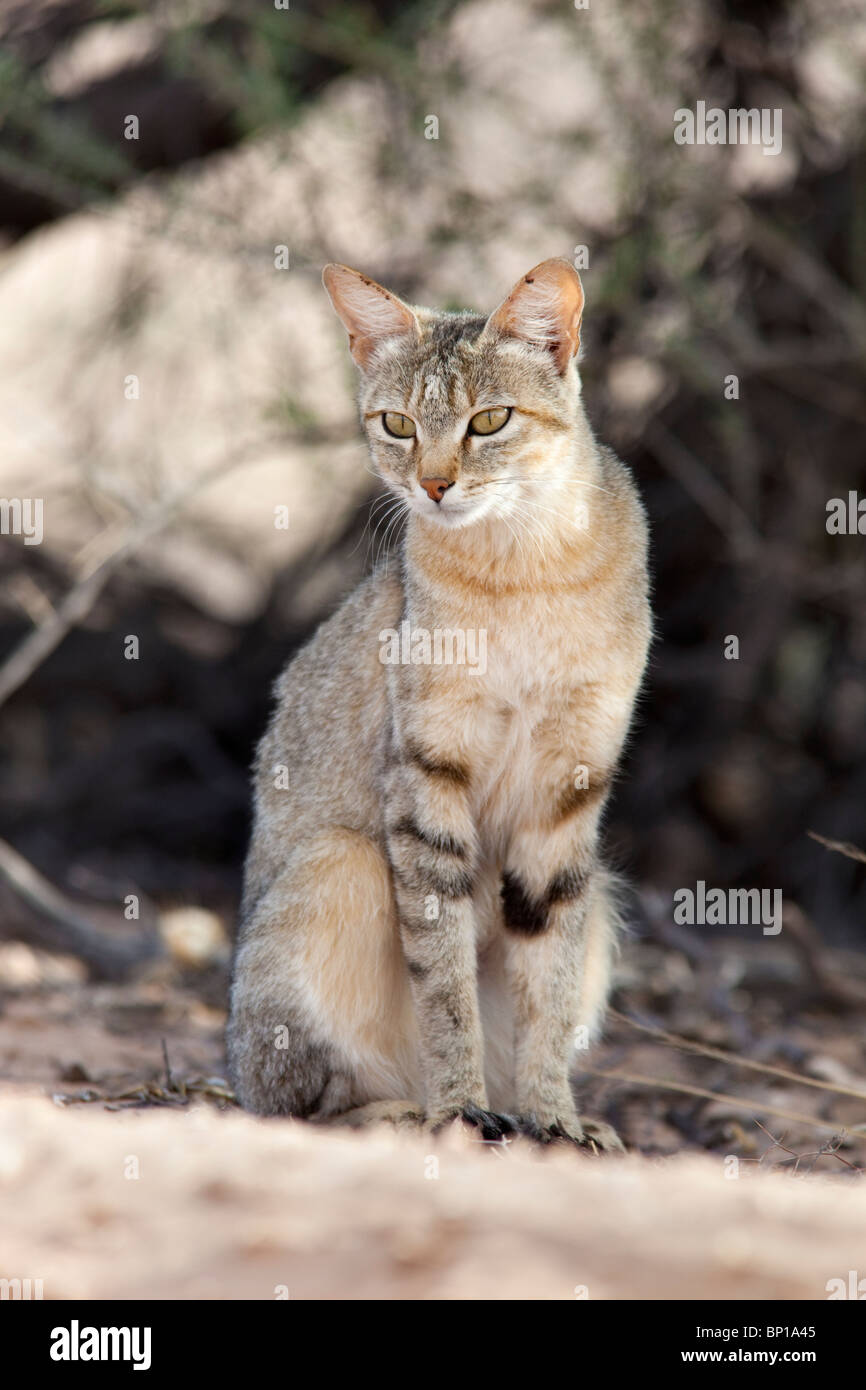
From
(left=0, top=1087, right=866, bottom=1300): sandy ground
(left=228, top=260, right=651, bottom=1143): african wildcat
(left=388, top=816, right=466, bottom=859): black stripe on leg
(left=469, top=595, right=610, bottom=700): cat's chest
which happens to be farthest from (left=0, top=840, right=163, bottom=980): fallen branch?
(left=0, top=1087, right=866, bottom=1300): sandy ground

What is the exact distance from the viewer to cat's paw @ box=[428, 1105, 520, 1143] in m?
3.65

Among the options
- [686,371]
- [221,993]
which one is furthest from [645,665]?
[686,371]

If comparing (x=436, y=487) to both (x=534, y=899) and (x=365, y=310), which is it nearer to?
(x=365, y=310)

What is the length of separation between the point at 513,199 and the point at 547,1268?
21.4ft

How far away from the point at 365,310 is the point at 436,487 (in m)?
0.77

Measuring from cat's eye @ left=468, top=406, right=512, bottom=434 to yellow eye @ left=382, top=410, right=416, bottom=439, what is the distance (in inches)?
7.3

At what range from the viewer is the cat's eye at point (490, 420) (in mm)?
3949

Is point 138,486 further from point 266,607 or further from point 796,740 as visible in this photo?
point 796,740

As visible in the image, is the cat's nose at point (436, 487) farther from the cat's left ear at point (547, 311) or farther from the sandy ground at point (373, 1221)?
the sandy ground at point (373, 1221)

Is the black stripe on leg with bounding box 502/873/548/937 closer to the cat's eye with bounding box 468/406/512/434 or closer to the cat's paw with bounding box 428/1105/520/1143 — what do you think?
the cat's paw with bounding box 428/1105/520/1143

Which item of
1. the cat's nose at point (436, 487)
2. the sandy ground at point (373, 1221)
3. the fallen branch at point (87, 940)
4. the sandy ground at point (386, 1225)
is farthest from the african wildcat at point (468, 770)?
the fallen branch at point (87, 940)

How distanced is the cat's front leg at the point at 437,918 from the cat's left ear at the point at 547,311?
122 centimetres

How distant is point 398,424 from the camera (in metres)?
4.09

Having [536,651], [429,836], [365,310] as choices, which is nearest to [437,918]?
[429,836]
